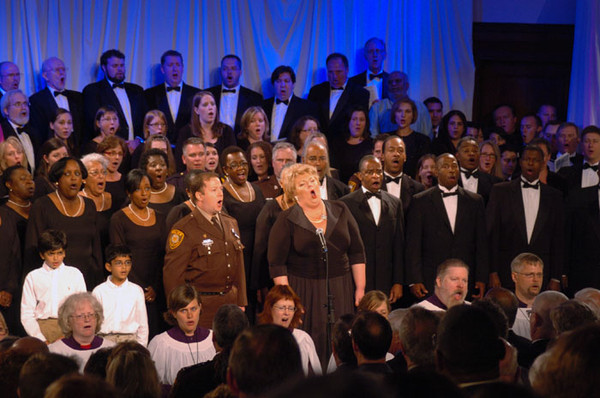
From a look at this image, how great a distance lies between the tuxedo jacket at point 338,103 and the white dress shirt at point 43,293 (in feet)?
12.9

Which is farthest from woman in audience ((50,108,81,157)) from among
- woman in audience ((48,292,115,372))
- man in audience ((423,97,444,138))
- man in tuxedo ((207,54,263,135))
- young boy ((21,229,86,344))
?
man in audience ((423,97,444,138))

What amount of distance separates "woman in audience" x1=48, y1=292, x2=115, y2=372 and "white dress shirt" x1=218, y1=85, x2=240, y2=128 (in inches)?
174

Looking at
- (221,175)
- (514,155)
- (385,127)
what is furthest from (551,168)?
(221,175)

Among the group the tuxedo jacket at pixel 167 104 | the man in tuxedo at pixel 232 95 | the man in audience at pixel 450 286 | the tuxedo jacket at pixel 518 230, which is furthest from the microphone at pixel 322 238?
the man in tuxedo at pixel 232 95

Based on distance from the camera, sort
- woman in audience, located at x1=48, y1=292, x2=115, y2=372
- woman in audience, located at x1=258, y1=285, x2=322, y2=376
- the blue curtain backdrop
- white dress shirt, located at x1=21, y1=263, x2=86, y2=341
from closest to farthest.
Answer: woman in audience, located at x1=48, y1=292, x2=115, y2=372 < woman in audience, located at x1=258, y1=285, x2=322, y2=376 < white dress shirt, located at x1=21, y1=263, x2=86, y2=341 < the blue curtain backdrop

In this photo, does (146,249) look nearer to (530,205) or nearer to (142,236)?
(142,236)

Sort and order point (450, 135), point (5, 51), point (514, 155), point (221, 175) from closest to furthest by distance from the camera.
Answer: point (221, 175), point (514, 155), point (450, 135), point (5, 51)

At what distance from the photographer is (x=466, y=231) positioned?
22.0 feet

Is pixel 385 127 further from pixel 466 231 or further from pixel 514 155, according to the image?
pixel 466 231

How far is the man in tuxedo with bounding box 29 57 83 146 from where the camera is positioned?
819 centimetres

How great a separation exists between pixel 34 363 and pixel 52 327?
9.92 ft

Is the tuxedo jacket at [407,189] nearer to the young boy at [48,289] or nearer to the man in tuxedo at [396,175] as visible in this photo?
the man in tuxedo at [396,175]

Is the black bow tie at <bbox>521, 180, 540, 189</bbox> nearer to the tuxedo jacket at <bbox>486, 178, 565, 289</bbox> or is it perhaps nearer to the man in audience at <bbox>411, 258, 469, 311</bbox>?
the tuxedo jacket at <bbox>486, 178, 565, 289</bbox>

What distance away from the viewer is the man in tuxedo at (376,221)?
6457 millimetres
